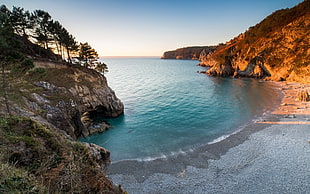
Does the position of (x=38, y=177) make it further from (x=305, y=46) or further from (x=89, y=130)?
(x=305, y=46)

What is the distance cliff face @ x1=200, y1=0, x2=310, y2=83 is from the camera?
4776 cm

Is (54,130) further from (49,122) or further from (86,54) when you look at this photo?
(86,54)

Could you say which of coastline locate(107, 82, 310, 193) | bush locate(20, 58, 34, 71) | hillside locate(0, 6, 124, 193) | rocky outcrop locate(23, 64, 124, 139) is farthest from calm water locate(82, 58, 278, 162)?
bush locate(20, 58, 34, 71)

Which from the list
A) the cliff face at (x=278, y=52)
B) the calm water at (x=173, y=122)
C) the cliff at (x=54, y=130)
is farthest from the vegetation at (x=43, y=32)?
the cliff face at (x=278, y=52)

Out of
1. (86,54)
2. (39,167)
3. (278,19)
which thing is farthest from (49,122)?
(278,19)

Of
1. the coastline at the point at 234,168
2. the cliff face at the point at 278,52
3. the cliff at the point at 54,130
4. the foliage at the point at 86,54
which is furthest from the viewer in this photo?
the cliff face at the point at 278,52

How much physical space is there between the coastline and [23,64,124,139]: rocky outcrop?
900cm

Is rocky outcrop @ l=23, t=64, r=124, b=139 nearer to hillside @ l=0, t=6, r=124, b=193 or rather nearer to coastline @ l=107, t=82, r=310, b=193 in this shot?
hillside @ l=0, t=6, r=124, b=193

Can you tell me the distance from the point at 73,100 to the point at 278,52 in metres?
71.6

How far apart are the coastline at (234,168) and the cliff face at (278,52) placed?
4110cm

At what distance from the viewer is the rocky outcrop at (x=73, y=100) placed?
1752cm

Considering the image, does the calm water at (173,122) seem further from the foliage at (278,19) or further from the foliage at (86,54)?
the foliage at (278,19)

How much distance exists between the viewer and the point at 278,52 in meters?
54.4

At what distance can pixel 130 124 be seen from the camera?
987 inches
